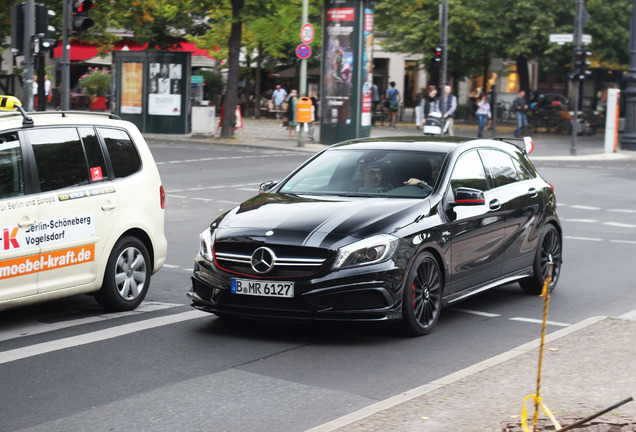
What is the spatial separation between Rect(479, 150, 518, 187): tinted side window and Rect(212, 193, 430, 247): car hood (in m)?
1.39

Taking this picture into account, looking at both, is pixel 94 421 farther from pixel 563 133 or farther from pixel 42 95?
pixel 563 133

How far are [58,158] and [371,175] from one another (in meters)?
2.51

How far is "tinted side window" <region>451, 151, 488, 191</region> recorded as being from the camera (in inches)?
339

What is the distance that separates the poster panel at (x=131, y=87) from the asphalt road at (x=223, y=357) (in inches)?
985

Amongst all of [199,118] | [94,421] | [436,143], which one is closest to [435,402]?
[94,421]

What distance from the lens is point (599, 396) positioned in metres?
5.79

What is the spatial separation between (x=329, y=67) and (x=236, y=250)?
85.9ft

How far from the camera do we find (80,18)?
17000 mm

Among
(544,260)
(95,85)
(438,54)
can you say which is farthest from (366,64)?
(544,260)

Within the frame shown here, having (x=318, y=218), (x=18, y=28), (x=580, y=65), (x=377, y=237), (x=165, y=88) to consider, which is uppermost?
(x=580, y=65)

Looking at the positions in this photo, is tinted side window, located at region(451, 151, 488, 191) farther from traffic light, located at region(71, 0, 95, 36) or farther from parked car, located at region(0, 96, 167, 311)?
traffic light, located at region(71, 0, 95, 36)

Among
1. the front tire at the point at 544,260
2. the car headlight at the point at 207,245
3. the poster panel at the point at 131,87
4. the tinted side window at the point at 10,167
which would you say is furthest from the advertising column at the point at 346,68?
the tinted side window at the point at 10,167

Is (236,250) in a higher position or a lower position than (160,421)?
higher

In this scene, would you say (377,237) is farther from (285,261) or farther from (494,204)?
(494,204)
